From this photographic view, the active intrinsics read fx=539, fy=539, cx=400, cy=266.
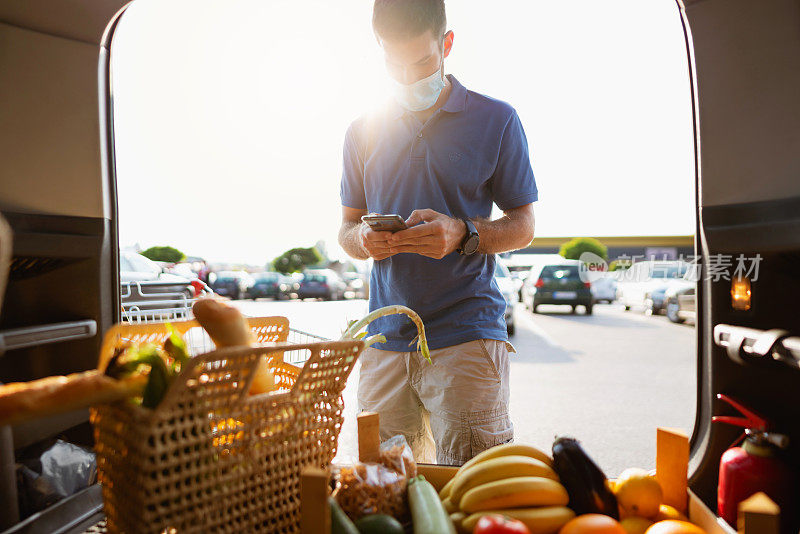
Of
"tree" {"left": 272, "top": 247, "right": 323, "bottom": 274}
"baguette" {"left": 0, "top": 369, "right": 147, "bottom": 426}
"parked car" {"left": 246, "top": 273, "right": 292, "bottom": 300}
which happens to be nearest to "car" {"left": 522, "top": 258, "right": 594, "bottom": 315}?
"parked car" {"left": 246, "top": 273, "right": 292, "bottom": 300}

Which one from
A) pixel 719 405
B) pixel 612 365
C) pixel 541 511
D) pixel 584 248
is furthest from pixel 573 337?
pixel 584 248

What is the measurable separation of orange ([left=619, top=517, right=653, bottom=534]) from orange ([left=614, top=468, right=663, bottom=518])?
10mm

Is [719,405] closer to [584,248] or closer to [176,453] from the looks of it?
[176,453]

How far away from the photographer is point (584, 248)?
42750mm

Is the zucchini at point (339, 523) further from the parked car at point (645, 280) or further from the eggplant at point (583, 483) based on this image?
the parked car at point (645, 280)

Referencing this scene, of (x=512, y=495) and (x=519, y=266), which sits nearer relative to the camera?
(x=512, y=495)

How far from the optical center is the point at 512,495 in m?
0.96

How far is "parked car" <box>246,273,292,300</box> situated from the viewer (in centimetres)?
2406

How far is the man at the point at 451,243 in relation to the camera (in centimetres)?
166

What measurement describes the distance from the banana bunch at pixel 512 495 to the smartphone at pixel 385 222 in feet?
2.28

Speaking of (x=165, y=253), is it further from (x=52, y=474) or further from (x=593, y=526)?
(x=593, y=526)

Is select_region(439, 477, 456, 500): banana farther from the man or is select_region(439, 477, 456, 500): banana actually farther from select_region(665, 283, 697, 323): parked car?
select_region(665, 283, 697, 323): parked car

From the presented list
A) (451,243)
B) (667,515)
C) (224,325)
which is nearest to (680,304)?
(451,243)

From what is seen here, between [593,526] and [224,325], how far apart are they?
70 cm
